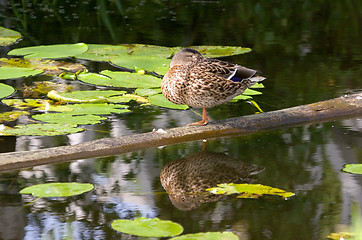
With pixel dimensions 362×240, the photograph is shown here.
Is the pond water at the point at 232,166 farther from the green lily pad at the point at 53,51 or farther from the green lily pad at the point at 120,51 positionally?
the green lily pad at the point at 53,51

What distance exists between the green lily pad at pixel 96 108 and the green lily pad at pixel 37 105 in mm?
75

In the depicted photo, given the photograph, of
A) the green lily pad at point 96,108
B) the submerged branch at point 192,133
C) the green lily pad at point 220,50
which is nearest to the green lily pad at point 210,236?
the submerged branch at point 192,133

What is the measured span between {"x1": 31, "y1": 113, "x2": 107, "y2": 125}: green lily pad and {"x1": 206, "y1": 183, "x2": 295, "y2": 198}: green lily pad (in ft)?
4.75

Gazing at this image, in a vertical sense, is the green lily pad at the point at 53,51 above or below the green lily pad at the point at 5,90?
above

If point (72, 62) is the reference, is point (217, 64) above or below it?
above

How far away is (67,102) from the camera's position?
5258mm

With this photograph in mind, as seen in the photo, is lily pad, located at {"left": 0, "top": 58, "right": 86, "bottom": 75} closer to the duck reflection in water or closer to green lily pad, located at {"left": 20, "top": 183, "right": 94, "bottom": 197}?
the duck reflection in water

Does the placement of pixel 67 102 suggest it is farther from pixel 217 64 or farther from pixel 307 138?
pixel 307 138

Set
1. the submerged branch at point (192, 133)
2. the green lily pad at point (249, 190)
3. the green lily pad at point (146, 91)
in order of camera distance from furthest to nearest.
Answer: the green lily pad at point (146, 91)
the submerged branch at point (192, 133)
the green lily pad at point (249, 190)

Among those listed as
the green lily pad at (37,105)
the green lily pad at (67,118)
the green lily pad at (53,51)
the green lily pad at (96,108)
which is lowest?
the green lily pad at (37,105)

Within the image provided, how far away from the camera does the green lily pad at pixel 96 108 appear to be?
484cm

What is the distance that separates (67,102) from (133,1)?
6.66m

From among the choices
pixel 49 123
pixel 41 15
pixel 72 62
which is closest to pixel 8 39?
pixel 72 62

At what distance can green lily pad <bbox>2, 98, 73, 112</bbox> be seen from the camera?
16.2 feet
